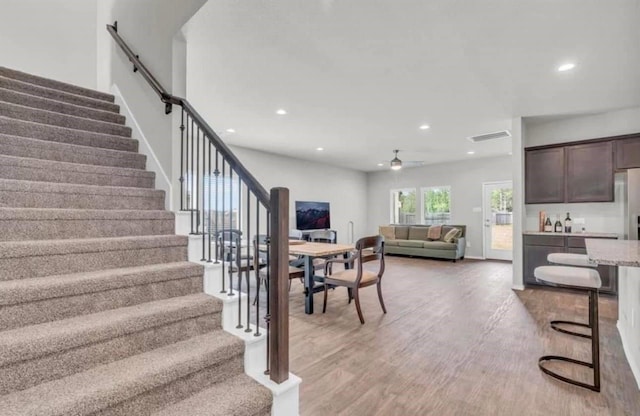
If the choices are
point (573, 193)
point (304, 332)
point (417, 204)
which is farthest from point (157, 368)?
point (417, 204)

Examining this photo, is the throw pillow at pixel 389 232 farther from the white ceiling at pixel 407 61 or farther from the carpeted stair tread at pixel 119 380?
the carpeted stair tread at pixel 119 380

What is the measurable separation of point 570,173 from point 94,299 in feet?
19.7

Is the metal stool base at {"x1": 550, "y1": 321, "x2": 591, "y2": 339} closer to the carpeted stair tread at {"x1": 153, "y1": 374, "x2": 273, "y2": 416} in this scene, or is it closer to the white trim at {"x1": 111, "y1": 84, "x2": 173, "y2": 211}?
the carpeted stair tread at {"x1": 153, "y1": 374, "x2": 273, "y2": 416}

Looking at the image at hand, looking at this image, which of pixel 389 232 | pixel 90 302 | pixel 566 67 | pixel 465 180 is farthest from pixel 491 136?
pixel 90 302

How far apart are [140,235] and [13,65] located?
4097 millimetres

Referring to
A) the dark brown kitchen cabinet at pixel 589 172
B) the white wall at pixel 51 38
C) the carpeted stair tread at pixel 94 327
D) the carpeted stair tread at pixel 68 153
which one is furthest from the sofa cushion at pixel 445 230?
the white wall at pixel 51 38

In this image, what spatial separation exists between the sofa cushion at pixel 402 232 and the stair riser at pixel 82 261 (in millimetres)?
7560

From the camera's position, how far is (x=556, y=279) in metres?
2.20

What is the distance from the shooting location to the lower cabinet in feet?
14.2

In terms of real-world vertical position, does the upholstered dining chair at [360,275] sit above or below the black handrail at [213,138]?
below

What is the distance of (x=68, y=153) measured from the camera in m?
2.51

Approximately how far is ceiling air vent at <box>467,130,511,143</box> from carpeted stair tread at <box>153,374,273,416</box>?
5.98 m

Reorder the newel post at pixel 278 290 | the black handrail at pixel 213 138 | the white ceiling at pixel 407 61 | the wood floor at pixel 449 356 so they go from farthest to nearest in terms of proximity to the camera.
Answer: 1. the white ceiling at pixel 407 61
2. the wood floor at pixel 449 356
3. the black handrail at pixel 213 138
4. the newel post at pixel 278 290

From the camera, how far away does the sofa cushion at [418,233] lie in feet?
28.3
